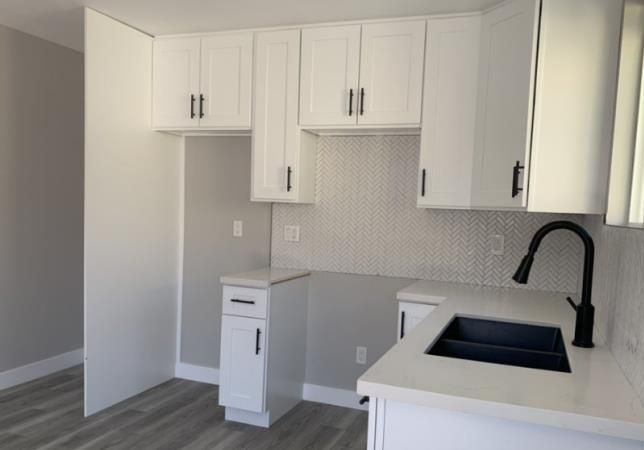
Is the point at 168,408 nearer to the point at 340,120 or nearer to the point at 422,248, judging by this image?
the point at 422,248

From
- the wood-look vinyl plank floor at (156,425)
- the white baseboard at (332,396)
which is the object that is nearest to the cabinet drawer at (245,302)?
the wood-look vinyl plank floor at (156,425)

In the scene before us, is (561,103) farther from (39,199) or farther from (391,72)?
(39,199)

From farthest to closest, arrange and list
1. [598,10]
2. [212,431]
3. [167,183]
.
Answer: [167,183]
[212,431]
[598,10]

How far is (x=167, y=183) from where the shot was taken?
11.6 feet

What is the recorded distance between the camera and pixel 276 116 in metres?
3.04

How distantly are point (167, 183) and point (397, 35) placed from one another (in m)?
1.91

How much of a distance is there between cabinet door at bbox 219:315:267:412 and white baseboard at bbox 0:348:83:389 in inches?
60.5

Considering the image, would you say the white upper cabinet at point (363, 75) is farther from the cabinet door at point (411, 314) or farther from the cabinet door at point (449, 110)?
the cabinet door at point (411, 314)

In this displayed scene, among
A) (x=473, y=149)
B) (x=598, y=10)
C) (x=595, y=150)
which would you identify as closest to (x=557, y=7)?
(x=598, y=10)

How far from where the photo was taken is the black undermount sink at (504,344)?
5.47 ft

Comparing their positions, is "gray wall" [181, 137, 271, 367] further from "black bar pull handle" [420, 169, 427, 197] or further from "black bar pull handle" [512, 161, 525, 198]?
"black bar pull handle" [512, 161, 525, 198]

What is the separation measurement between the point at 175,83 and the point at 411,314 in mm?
2152

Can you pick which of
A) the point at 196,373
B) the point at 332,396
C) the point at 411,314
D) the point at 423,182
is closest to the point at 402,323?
the point at 411,314

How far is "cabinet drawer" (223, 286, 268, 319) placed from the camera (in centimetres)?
287
